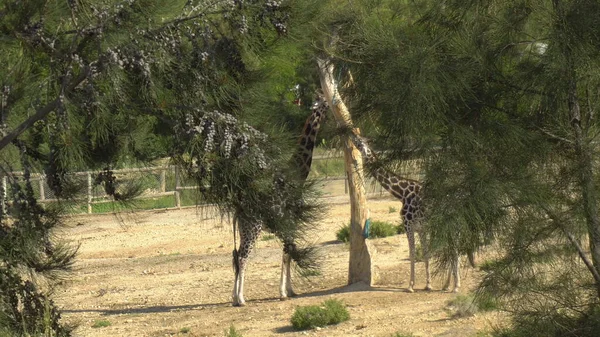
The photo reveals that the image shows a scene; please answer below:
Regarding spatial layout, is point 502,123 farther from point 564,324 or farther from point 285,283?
point 285,283

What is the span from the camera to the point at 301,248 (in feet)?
23.7

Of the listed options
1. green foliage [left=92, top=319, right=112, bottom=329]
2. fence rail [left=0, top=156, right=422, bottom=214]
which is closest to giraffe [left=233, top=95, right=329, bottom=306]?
fence rail [left=0, top=156, right=422, bottom=214]

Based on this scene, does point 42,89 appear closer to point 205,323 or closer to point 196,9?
point 196,9

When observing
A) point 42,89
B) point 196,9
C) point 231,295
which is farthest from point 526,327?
point 231,295

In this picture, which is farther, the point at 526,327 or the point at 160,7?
the point at 526,327

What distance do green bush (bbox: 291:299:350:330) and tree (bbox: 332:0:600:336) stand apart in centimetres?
567

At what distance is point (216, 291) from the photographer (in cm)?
1570

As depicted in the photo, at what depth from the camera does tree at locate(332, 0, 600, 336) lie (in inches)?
240

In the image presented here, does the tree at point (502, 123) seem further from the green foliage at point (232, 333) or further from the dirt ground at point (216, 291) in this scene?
the green foliage at point (232, 333)

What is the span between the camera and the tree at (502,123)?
20.0ft

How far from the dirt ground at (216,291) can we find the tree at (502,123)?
2357mm

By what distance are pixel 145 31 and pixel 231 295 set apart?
9557mm

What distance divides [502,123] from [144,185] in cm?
405

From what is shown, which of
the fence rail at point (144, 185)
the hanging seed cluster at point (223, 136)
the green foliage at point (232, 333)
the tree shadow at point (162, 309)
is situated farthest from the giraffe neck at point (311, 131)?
the hanging seed cluster at point (223, 136)
